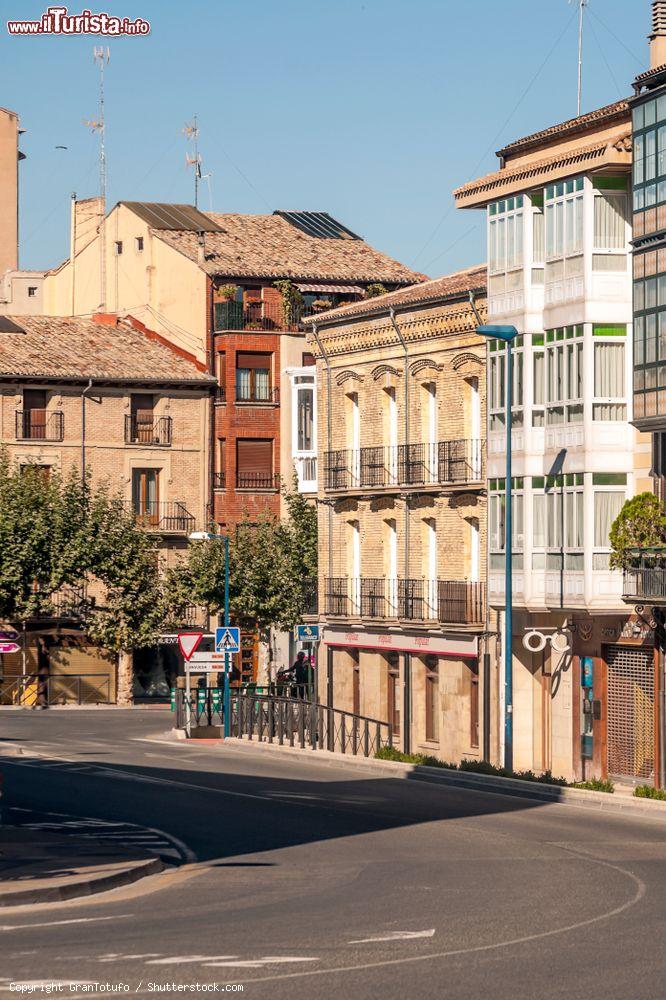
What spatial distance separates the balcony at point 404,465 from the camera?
5094 centimetres

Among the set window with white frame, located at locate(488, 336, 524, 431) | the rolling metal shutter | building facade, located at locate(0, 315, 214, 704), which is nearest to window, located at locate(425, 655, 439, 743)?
window with white frame, located at locate(488, 336, 524, 431)

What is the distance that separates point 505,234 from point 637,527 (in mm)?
10029

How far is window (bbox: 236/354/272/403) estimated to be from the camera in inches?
3204

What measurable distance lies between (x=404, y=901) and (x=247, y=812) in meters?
12.2

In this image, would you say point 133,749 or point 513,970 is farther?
point 133,749

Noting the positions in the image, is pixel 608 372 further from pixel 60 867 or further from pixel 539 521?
pixel 60 867

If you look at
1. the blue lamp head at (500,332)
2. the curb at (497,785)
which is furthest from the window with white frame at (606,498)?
the curb at (497,785)

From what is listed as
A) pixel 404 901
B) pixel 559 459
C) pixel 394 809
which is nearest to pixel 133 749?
pixel 559 459

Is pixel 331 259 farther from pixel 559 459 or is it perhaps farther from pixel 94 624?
pixel 559 459

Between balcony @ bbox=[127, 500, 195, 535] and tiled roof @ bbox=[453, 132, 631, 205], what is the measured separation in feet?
109

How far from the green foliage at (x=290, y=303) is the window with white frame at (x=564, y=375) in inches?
1493

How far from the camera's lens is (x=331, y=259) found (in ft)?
283

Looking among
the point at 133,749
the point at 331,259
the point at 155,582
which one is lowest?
the point at 133,749

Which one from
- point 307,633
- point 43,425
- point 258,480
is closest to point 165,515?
point 258,480
